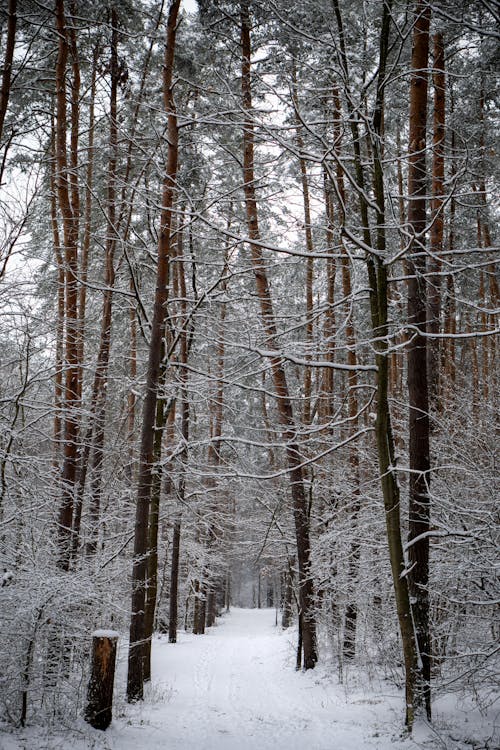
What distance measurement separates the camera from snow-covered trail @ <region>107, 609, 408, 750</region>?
5.97m

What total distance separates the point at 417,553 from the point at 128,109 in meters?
9.40

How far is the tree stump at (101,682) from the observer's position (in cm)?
579

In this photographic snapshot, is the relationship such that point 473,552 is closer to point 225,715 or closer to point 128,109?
point 225,715

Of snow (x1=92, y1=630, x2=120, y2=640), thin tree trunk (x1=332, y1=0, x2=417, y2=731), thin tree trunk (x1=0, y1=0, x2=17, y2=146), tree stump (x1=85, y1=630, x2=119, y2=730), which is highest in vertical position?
thin tree trunk (x1=0, y1=0, x2=17, y2=146)

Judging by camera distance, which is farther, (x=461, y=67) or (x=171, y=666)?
(x=171, y=666)

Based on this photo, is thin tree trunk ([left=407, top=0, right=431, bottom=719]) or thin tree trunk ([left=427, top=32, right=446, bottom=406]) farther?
thin tree trunk ([left=427, top=32, right=446, bottom=406])

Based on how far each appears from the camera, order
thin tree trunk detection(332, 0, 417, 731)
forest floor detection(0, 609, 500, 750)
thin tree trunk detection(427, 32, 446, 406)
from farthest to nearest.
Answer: thin tree trunk detection(427, 32, 446, 406) → thin tree trunk detection(332, 0, 417, 731) → forest floor detection(0, 609, 500, 750)

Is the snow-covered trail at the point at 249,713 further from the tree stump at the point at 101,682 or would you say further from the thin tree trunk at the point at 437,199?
the thin tree trunk at the point at 437,199

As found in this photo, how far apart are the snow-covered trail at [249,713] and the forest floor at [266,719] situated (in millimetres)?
13

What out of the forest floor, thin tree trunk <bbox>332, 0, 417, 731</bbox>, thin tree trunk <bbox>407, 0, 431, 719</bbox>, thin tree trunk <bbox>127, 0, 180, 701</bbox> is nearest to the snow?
the forest floor

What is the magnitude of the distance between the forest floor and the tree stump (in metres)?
0.20

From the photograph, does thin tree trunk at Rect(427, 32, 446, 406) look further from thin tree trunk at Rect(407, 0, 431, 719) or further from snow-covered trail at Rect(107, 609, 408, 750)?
snow-covered trail at Rect(107, 609, 408, 750)

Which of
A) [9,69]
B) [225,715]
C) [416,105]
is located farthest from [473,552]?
[9,69]

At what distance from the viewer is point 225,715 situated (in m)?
7.58
